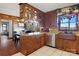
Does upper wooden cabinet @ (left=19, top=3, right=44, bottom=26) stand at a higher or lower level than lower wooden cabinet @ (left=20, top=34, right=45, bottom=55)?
higher

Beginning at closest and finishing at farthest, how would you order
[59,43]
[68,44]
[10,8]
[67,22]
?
[10,8]
[67,22]
[68,44]
[59,43]

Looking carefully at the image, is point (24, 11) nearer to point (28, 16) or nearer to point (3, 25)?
point (28, 16)

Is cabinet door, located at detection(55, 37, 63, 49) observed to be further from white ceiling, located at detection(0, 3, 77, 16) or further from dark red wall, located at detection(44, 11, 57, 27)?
white ceiling, located at detection(0, 3, 77, 16)

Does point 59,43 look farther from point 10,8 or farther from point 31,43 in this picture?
point 10,8

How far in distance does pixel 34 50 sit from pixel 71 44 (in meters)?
0.90

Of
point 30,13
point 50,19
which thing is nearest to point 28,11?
point 30,13

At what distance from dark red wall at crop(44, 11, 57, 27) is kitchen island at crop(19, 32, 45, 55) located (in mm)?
247

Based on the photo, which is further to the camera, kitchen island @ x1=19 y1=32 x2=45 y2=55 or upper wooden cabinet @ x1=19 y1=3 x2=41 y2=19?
kitchen island @ x1=19 y1=32 x2=45 y2=55

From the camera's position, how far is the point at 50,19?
1.67m

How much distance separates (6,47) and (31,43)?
560 millimetres

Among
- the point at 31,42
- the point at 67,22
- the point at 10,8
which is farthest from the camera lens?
the point at 31,42

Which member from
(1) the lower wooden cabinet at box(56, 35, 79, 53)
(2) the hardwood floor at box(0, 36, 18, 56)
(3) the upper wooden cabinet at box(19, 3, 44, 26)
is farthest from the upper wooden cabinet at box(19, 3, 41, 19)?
(1) the lower wooden cabinet at box(56, 35, 79, 53)

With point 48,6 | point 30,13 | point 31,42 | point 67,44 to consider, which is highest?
point 48,6

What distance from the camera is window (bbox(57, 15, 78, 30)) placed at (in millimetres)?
1544
